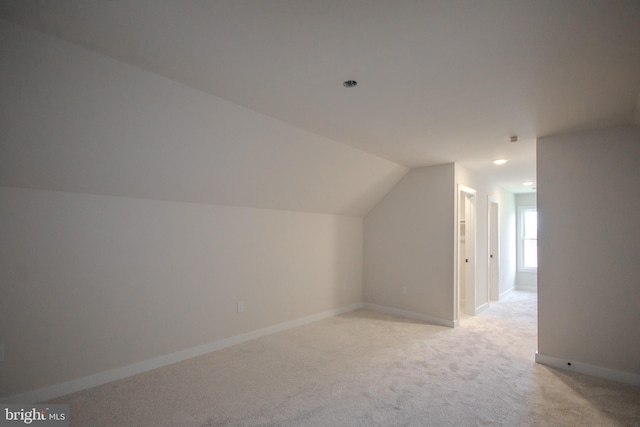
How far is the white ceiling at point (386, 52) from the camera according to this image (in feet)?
5.22

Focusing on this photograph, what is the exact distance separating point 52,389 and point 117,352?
1.55ft

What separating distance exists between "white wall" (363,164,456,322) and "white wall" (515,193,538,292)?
4.19 metres

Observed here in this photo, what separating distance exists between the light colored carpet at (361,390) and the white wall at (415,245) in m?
0.97

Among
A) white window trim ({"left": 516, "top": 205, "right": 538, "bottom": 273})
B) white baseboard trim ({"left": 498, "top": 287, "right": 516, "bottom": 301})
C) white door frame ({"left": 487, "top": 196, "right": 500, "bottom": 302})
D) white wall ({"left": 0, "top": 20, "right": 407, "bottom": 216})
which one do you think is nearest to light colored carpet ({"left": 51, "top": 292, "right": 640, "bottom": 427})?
white wall ({"left": 0, "top": 20, "right": 407, "bottom": 216})

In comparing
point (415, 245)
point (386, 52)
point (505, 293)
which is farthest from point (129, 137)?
point (505, 293)

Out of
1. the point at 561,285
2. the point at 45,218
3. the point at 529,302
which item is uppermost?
Result: the point at 45,218

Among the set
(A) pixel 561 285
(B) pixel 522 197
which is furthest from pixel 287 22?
(B) pixel 522 197

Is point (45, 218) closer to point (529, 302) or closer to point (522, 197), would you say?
point (529, 302)

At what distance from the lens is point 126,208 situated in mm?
3002

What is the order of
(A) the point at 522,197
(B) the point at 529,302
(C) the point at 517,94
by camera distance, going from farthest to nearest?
(A) the point at 522,197 < (B) the point at 529,302 < (C) the point at 517,94

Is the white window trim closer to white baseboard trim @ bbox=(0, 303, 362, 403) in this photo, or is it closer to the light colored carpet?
the light colored carpet

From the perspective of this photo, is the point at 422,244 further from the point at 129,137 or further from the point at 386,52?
the point at 129,137

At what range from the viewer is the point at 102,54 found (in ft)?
6.73

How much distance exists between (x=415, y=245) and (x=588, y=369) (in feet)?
7.99
